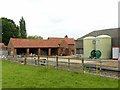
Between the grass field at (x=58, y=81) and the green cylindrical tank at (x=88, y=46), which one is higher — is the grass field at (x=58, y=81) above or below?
below

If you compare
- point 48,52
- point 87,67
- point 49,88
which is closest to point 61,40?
point 48,52

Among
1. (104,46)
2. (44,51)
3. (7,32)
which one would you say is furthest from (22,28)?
(104,46)

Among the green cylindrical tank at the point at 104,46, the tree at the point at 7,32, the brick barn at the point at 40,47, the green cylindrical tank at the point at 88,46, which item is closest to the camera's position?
the green cylindrical tank at the point at 104,46

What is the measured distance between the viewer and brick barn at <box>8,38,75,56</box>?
61.3 m

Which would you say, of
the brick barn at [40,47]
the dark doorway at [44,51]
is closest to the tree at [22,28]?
the brick barn at [40,47]

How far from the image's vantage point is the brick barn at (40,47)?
6127 centimetres

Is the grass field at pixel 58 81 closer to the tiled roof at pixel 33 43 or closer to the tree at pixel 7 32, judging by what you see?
the tiled roof at pixel 33 43

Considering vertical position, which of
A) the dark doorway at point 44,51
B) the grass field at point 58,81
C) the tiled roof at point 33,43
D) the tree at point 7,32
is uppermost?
the tree at point 7,32

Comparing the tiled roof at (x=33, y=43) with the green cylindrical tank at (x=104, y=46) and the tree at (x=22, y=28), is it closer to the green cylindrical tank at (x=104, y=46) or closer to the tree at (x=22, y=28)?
the tree at (x=22, y=28)

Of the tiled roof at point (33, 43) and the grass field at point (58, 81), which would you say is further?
the tiled roof at point (33, 43)

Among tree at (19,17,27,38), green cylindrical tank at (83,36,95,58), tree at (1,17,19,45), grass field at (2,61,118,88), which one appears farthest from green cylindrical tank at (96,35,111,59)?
tree at (19,17,27,38)

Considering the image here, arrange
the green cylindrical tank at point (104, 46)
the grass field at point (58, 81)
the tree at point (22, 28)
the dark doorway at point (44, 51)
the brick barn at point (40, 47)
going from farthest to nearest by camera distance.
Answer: the tree at point (22, 28) → the dark doorway at point (44, 51) → the brick barn at point (40, 47) → the green cylindrical tank at point (104, 46) → the grass field at point (58, 81)

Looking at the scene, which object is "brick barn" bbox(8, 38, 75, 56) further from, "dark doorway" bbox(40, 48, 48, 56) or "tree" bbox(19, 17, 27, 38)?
"tree" bbox(19, 17, 27, 38)

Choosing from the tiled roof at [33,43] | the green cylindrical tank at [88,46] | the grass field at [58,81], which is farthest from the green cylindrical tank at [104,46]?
the grass field at [58,81]
